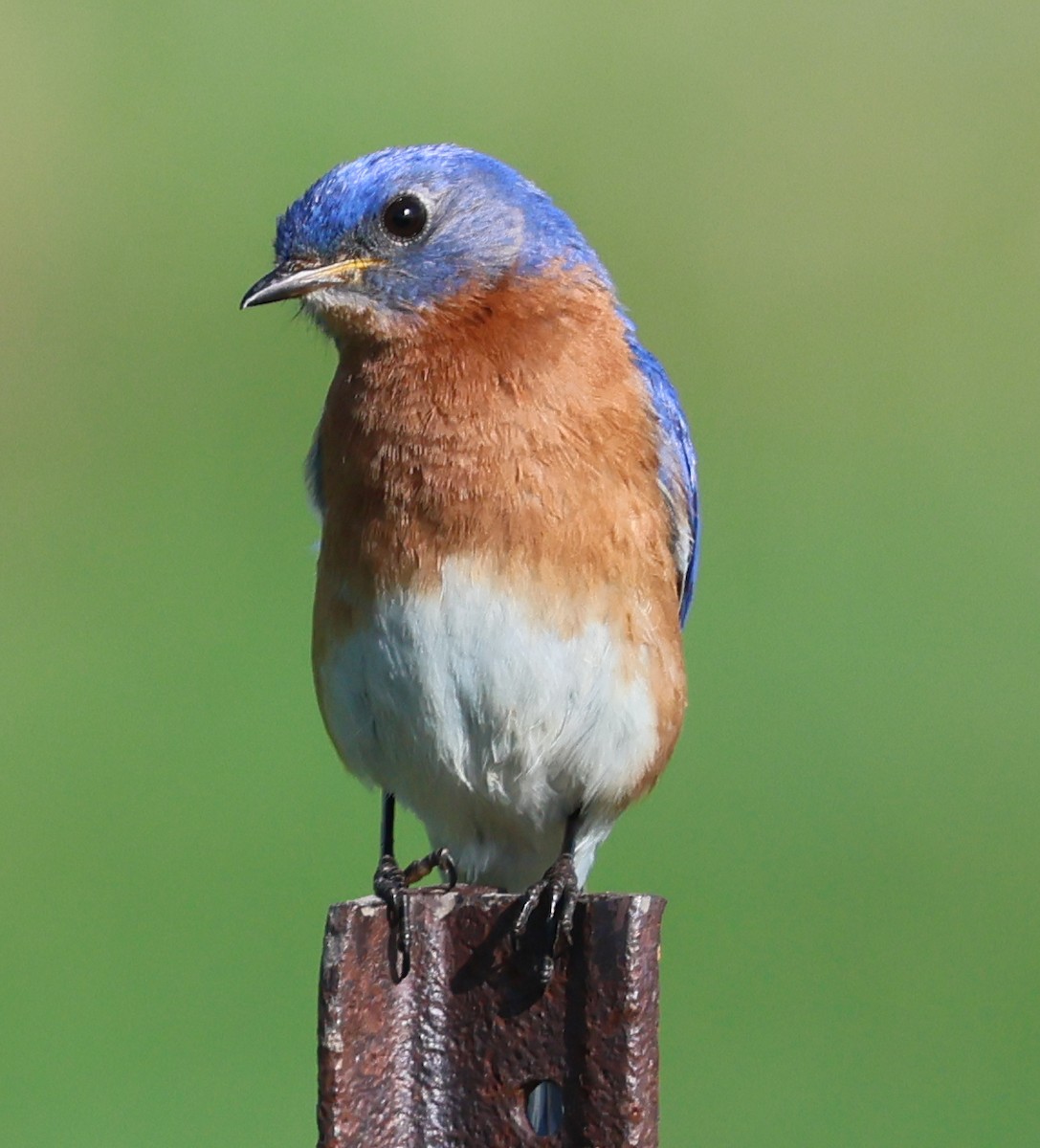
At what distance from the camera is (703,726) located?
26.6 ft

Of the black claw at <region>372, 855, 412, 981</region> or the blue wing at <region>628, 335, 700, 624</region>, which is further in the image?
the blue wing at <region>628, 335, 700, 624</region>

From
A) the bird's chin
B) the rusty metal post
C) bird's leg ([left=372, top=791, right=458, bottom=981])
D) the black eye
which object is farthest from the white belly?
the rusty metal post

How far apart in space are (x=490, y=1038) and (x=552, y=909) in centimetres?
70

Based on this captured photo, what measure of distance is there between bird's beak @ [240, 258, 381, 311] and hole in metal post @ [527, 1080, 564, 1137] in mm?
2196

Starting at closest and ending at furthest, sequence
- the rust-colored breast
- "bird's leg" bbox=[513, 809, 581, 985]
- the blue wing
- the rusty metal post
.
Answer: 1. the rusty metal post
2. "bird's leg" bbox=[513, 809, 581, 985]
3. the rust-colored breast
4. the blue wing

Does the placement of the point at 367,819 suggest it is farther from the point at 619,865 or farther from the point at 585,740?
the point at 585,740

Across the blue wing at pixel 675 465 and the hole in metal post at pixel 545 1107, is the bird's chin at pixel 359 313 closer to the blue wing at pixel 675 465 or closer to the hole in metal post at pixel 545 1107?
the blue wing at pixel 675 465

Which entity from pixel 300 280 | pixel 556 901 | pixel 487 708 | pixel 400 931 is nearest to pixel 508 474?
pixel 487 708

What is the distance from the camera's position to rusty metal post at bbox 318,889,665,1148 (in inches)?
112

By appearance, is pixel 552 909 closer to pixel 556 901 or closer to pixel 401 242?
pixel 556 901

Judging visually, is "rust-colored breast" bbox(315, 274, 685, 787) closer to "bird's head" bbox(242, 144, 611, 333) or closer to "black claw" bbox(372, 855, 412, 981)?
A: "bird's head" bbox(242, 144, 611, 333)

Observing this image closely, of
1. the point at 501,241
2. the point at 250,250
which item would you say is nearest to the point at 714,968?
the point at 501,241

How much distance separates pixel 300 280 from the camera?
15.6 feet

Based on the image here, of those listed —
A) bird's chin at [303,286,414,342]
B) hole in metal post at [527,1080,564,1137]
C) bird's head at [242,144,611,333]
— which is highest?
bird's head at [242,144,611,333]
